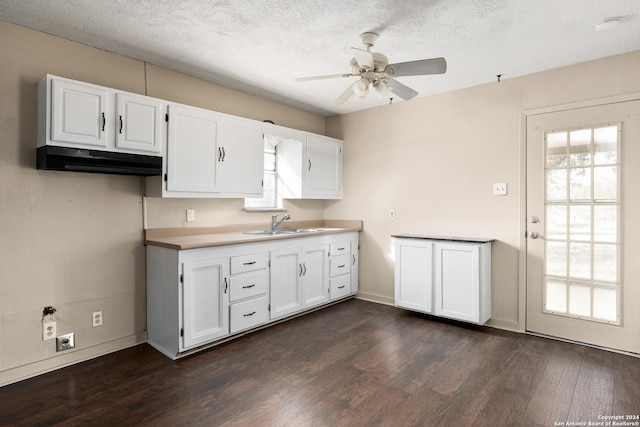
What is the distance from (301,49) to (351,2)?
752 millimetres

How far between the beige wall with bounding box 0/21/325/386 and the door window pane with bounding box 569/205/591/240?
11.7 feet

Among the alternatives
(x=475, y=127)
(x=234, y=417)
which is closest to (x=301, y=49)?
(x=475, y=127)

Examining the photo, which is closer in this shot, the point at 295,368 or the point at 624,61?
the point at 295,368

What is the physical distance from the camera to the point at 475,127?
3.67 metres

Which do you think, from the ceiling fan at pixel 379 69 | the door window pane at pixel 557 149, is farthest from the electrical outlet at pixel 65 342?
the door window pane at pixel 557 149

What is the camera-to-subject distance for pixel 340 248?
4293 millimetres

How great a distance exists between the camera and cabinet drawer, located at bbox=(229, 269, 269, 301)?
3107 mm

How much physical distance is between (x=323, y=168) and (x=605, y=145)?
2806mm

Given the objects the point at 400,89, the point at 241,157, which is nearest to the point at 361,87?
the point at 400,89

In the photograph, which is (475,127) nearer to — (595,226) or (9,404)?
(595,226)

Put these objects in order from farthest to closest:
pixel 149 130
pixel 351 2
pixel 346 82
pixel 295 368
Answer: pixel 346 82
pixel 149 130
pixel 295 368
pixel 351 2

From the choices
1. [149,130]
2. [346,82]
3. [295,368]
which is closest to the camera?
[295,368]

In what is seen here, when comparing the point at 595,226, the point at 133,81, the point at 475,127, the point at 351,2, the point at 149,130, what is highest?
the point at 351,2

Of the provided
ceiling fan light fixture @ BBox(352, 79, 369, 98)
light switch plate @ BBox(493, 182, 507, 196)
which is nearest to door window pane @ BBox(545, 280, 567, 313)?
light switch plate @ BBox(493, 182, 507, 196)
